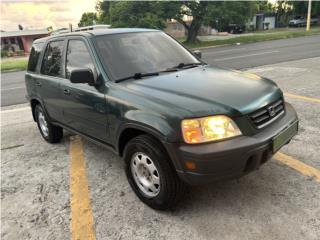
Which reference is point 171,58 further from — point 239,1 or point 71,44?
point 239,1

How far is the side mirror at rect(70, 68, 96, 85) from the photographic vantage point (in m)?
3.44

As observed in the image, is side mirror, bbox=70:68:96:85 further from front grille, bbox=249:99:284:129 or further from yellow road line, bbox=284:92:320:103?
yellow road line, bbox=284:92:320:103

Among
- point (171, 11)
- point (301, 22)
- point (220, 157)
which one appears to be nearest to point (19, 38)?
point (171, 11)

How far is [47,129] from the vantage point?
17.6 feet

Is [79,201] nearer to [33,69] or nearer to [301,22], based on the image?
[33,69]

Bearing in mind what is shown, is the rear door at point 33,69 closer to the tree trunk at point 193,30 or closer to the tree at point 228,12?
the tree at point 228,12

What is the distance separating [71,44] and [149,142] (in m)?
2.09

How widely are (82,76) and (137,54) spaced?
74cm

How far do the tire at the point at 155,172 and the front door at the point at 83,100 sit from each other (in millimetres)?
584

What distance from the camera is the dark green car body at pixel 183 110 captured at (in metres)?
2.69

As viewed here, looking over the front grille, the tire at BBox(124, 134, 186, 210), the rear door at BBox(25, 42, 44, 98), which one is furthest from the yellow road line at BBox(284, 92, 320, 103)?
the rear door at BBox(25, 42, 44, 98)

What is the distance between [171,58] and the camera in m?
4.04

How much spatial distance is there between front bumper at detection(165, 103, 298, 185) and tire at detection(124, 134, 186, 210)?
0.49 ft

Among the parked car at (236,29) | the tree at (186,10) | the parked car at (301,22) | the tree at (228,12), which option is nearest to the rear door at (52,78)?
the tree at (186,10)
